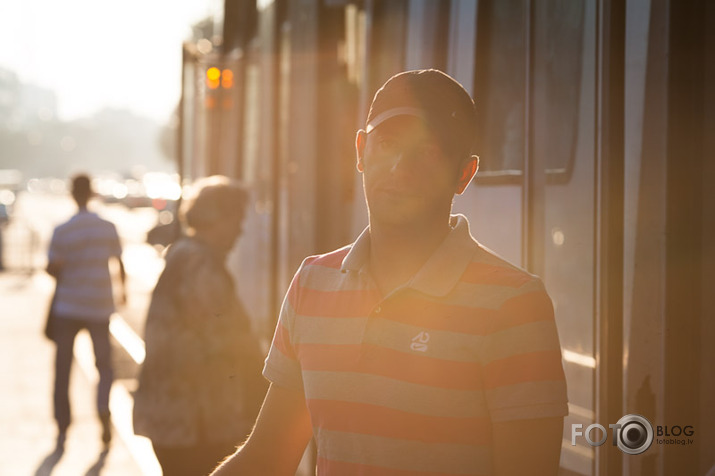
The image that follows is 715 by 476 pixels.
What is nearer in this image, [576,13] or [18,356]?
[576,13]

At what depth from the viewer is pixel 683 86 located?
3182mm

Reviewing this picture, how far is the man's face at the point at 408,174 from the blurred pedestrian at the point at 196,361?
2778 mm

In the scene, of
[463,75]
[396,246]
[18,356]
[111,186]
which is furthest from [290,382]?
[111,186]

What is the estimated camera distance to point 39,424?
963 cm

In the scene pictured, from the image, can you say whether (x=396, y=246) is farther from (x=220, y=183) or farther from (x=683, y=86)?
(x=220, y=183)

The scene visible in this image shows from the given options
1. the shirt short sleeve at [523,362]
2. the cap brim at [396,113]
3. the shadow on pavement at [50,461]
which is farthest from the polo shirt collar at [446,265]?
the shadow on pavement at [50,461]

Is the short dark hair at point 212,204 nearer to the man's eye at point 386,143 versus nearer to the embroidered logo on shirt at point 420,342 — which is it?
the man's eye at point 386,143

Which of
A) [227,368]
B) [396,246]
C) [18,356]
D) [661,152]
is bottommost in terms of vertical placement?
[18,356]

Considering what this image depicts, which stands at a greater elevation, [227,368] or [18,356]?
[227,368]

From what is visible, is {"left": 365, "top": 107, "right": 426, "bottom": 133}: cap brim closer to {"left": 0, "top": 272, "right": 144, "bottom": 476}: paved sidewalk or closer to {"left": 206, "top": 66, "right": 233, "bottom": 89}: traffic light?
{"left": 0, "top": 272, "right": 144, "bottom": 476}: paved sidewalk

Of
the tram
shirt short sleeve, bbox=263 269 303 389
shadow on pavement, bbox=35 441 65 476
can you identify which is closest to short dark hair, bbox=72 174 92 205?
shadow on pavement, bbox=35 441 65 476

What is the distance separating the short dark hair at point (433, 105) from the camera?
2305mm

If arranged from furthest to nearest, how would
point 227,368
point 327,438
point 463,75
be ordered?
point 227,368 → point 463,75 → point 327,438

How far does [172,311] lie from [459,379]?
9.98ft
